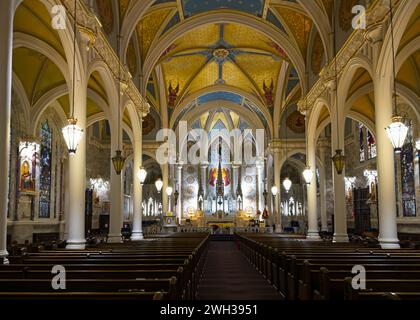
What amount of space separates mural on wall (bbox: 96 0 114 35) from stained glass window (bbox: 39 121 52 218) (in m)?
6.99

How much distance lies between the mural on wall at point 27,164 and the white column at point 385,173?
13.7m

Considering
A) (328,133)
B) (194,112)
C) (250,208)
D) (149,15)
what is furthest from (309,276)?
(250,208)

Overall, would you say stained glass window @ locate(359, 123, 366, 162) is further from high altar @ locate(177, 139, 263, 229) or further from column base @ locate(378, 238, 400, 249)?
high altar @ locate(177, 139, 263, 229)

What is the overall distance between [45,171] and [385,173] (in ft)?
52.3

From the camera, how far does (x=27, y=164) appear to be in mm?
17844

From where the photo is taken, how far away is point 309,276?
5.58 metres

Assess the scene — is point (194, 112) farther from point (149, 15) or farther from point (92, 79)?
point (92, 79)

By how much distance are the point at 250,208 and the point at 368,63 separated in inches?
1182

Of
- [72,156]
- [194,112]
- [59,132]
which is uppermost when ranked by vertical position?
[194,112]

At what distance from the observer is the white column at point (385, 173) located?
10.7 m

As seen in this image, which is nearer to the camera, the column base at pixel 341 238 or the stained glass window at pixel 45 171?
the column base at pixel 341 238

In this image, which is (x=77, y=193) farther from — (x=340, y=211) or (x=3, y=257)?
(x=340, y=211)

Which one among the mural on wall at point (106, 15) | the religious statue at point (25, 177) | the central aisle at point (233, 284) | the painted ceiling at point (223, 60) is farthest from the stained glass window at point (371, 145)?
the religious statue at point (25, 177)

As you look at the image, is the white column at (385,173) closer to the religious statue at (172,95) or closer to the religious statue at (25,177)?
the religious statue at (25,177)
